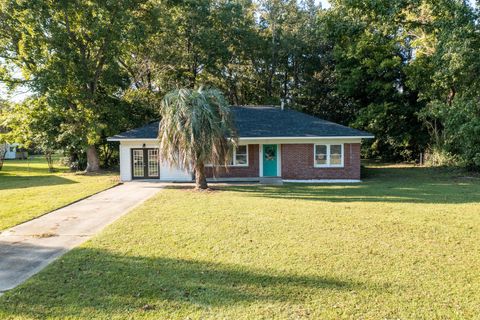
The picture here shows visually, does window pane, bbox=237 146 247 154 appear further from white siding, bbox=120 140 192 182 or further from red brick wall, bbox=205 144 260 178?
white siding, bbox=120 140 192 182

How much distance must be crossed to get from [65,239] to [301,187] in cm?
1031

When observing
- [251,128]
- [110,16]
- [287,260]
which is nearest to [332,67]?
[251,128]

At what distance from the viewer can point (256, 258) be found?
19.2 ft

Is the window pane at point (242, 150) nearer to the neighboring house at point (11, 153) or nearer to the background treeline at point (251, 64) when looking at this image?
the background treeline at point (251, 64)

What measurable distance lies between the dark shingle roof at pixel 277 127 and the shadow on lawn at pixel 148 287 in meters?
12.3

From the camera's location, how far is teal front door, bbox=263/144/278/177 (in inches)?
717

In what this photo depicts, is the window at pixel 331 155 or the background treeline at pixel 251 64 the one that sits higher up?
the background treeline at pixel 251 64

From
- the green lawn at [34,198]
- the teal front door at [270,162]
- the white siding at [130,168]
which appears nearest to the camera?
the green lawn at [34,198]

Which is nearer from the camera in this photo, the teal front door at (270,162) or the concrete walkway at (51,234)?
the concrete walkway at (51,234)

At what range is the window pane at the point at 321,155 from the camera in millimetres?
17484

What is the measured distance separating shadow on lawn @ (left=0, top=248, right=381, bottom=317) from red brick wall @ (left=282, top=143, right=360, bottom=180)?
12516mm

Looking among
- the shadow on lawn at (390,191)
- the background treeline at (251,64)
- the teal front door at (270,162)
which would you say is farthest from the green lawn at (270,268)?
the background treeline at (251,64)

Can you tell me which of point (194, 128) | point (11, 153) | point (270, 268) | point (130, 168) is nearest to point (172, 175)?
point (130, 168)

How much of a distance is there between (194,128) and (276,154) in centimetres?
649
